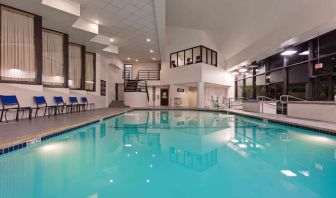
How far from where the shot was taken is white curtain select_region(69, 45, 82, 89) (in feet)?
31.1

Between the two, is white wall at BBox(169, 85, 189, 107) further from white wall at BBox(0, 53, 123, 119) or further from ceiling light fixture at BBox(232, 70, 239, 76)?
white wall at BBox(0, 53, 123, 119)

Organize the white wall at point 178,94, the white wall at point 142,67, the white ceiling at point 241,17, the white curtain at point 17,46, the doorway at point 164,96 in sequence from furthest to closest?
1. the white wall at point 142,67
2. the doorway at point 164,96
3. the white wall at point 178,94
4. the white ceiling at point 241,17
5. the white curtain at point 17,46

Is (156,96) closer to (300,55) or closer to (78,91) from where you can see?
(78,91)

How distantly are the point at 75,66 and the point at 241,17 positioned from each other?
890 cm

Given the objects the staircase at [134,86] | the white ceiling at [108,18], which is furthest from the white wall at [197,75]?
the white ceiling at [108,18]

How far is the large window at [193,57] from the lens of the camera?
13398 millimetres

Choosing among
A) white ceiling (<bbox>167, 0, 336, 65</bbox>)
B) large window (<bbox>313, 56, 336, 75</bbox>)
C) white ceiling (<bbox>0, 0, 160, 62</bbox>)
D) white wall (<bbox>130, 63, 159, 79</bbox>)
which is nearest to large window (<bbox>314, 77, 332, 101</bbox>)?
large window (<bbox>313, 56, 336, 75</bbox>)

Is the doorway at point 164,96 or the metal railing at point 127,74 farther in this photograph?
the metal railing at point 127,74

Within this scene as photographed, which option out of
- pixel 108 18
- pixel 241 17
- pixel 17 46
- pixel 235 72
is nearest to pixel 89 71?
pixel 108 18

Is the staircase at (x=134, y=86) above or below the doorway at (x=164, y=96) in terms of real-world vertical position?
above

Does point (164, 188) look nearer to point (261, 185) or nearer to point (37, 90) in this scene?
point (261, 185)

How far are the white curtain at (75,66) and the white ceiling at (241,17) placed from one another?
5645 mm

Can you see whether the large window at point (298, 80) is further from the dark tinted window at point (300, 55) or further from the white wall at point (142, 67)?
the white wall at point (142, 67)

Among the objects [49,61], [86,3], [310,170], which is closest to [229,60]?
[86,3]
